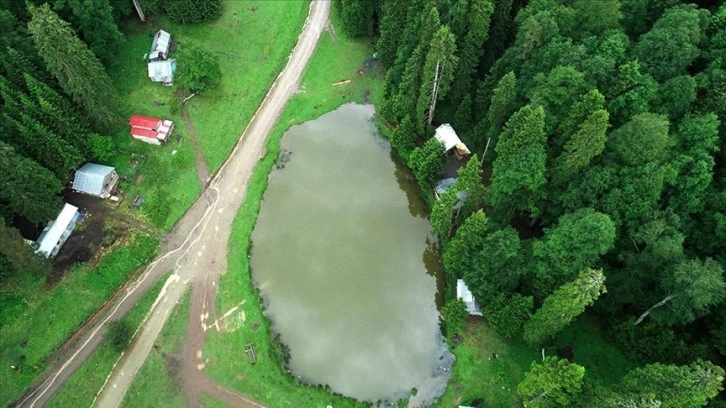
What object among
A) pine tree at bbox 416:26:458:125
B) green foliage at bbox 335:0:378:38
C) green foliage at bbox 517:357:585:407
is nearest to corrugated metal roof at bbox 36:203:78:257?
pine tree at bbox 416:26:458:125

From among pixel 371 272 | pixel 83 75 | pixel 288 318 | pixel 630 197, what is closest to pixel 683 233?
pixel 630 197

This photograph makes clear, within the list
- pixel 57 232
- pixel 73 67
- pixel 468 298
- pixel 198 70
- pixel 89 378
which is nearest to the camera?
pixel 89 378

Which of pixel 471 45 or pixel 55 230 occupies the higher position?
pixel 471 45

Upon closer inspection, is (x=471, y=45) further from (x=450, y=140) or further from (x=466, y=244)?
(x=466, y=244)

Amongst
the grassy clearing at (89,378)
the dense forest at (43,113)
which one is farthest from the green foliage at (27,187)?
the grassy clearing at (89,378)

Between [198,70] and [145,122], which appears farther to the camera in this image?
[198,70]

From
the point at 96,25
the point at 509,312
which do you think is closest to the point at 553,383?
the point at 509,312

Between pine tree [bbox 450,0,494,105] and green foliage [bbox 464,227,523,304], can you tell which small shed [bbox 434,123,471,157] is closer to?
pine tree [bbox 450,0,494,105]
